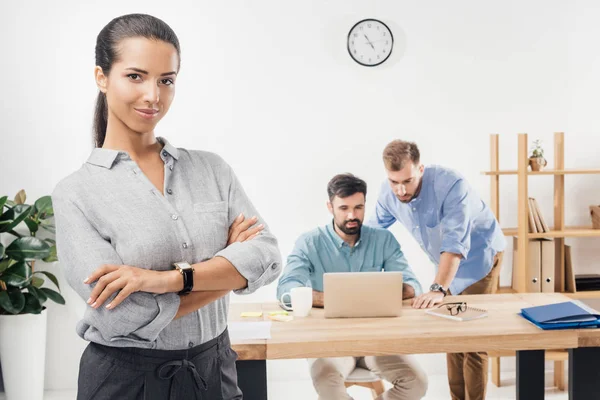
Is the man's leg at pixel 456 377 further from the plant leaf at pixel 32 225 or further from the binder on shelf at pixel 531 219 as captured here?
the plant leaf at pixel 32 225

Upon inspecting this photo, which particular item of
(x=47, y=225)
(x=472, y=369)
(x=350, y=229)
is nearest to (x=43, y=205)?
(x=47, y=225)

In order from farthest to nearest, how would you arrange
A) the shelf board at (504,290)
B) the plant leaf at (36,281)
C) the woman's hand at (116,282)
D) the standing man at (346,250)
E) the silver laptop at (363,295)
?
the shelf board at (504,290), the plant leaf at (36,281), the standing man at (346,250), the silver laptop at (363,295), the woman's hand at (116,282)

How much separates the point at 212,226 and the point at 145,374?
0.31m

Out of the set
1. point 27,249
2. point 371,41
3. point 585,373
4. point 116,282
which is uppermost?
point 371,41

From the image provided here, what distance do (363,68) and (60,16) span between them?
1.91 meters

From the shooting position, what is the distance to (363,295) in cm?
270

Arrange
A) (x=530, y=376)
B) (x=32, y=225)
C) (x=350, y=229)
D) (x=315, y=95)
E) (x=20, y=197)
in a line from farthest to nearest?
(x=315, y=95) → (x=20, y=197) → (x=32, y=225) → (x=350, y=229) → (x=530, y=376)

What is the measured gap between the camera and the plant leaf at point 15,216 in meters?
3.81

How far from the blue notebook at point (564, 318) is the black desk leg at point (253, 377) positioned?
1.05 m

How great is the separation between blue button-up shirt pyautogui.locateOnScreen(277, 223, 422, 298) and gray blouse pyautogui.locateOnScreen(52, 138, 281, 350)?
5.90ft

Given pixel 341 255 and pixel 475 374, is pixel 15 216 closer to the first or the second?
pixel 341 255

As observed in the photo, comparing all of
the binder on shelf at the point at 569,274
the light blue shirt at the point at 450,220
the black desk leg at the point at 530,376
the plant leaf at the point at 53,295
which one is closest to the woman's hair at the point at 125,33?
the black desk leg at the point at 530,376

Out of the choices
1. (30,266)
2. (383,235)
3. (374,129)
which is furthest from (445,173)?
(30,266)

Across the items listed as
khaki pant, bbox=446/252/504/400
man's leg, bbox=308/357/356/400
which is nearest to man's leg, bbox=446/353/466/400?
khaki pant, bbox=446/252/504/400
